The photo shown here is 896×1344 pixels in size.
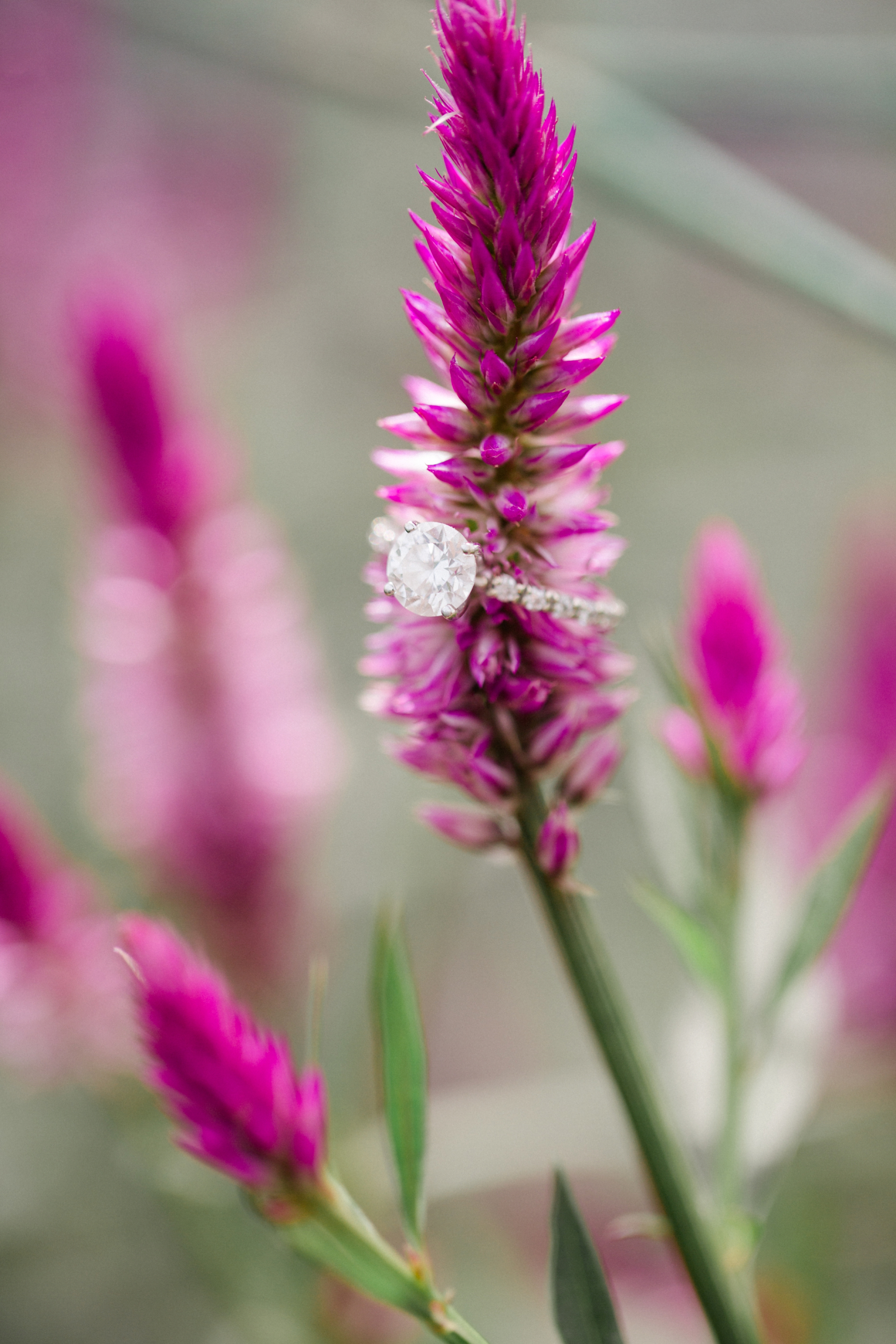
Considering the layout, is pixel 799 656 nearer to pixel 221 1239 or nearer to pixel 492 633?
pixel 221 1239

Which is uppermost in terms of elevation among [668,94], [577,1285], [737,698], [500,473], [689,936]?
[668,94]

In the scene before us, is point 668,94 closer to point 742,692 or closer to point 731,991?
point 742,692

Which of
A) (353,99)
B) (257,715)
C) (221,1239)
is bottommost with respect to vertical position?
(221,1239)

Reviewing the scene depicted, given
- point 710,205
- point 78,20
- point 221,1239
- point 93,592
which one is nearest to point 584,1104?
point 221,1239

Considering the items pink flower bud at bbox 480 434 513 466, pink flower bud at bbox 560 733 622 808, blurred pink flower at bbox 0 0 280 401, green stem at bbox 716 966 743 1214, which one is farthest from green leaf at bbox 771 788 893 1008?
blurred pink flower at bbox 0 0 280 401

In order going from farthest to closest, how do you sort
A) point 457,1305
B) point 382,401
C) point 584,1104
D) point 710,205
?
1. point 382,401
2. point 584,1104
3. point 457,1305
4. point 710,205

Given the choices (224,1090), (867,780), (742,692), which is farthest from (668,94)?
(224,1090)

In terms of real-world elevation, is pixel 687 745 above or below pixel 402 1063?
above
